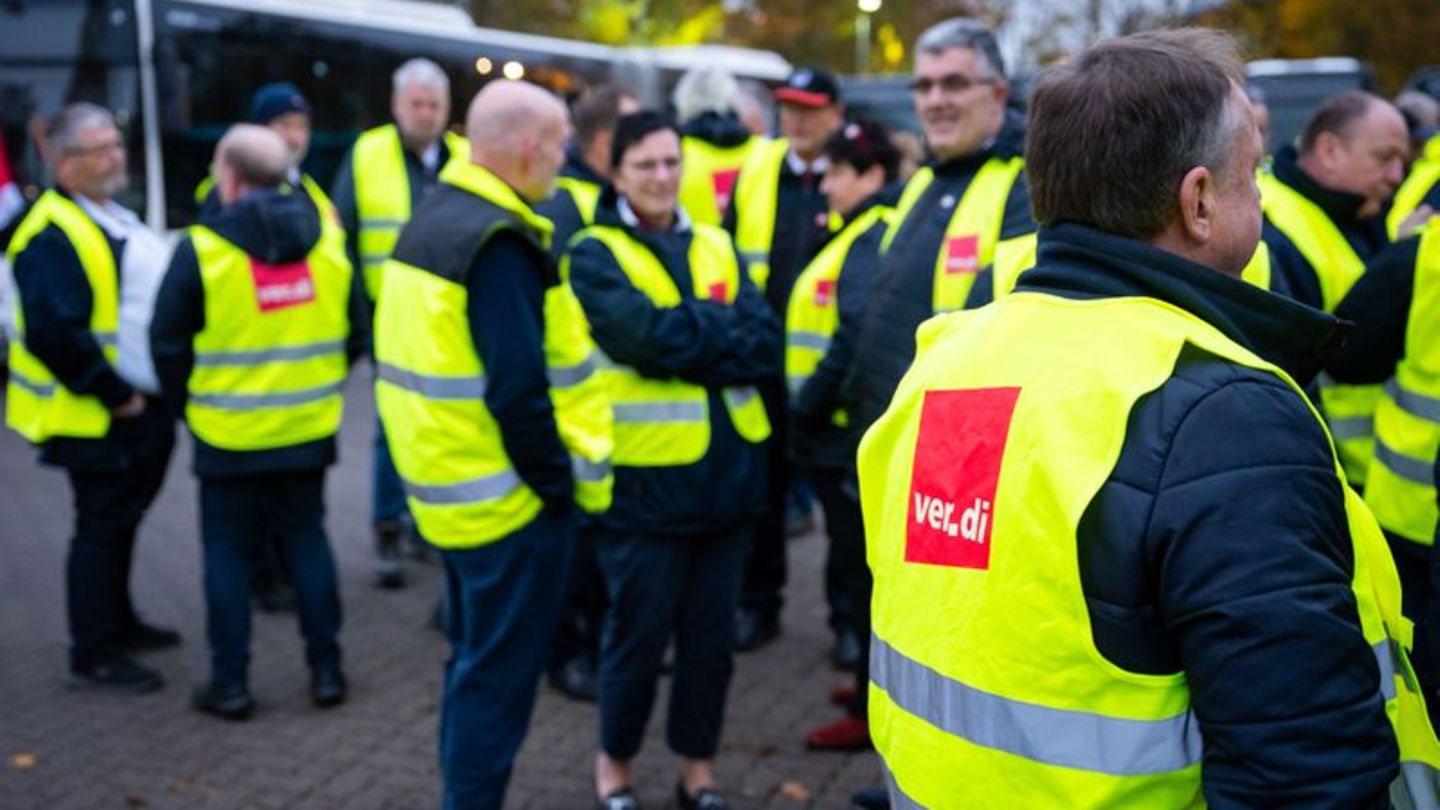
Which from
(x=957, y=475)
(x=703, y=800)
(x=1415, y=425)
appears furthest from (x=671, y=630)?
(x=957, y=475)

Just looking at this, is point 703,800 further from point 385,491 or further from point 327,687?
point 385,491

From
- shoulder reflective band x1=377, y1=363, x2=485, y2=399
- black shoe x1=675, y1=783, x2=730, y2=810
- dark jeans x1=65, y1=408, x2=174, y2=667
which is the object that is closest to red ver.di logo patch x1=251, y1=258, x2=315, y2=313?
dark jeans x1=65, y1=408, x2=174, y2=667

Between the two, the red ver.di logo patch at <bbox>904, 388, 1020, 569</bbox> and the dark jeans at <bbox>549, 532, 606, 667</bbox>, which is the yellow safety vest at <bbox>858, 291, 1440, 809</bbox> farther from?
the dark jeans at <bbox>549, 532, 606, 667</bbox>

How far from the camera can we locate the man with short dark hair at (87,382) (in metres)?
5.43

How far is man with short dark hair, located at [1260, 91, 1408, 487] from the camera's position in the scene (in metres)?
4.07

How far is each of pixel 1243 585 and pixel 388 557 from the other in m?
5.98

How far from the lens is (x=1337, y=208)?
4266 millimetres

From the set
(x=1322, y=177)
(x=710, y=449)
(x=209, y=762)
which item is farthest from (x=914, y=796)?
(x=209, y=762)

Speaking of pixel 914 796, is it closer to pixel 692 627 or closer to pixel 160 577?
pixel 692 627

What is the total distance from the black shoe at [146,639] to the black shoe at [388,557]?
3.55 ft

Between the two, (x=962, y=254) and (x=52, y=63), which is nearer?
(x=962, y=254)

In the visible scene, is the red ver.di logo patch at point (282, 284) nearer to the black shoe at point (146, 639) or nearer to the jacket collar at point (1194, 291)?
the black shoe at point (146, 639)

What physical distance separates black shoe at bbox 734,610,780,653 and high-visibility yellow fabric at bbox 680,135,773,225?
5.93 ft

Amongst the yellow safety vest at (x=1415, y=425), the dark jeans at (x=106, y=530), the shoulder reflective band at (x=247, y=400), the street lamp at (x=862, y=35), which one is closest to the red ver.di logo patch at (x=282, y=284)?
the shoulder reflective band at (x=247, y=400)
